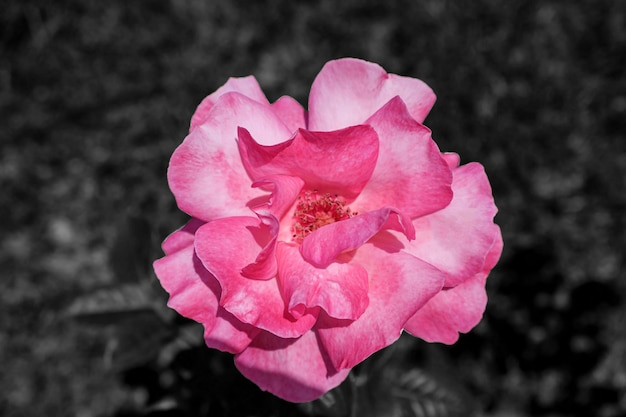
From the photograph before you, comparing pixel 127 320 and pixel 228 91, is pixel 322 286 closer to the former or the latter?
pixel 228 91

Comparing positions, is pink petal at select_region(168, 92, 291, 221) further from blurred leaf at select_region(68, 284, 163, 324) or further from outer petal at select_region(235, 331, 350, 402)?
blurred leaf at select_region(68, 284, 163, 324)

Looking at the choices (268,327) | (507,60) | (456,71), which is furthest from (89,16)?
(268,327)

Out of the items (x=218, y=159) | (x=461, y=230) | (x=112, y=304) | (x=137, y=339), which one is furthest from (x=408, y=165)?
(x=112, y=304)

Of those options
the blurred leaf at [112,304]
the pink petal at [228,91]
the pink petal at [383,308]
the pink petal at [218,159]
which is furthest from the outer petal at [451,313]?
the blurred leaf at [112,304]

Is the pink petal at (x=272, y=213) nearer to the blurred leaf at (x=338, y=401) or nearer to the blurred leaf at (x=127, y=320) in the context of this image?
the blurred leaf at (x=338, y=401)

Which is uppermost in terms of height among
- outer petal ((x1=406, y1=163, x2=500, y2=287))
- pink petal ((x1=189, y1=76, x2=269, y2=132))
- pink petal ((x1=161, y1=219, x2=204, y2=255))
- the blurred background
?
pink petal ((x1=189, y1=76, x2=269, y2=132))

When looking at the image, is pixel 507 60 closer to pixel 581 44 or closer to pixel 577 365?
pixel 581 44

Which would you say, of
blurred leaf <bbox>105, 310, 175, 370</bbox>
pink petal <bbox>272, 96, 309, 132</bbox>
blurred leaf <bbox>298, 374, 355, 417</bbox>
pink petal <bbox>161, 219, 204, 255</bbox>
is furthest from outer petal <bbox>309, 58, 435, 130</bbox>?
blurred leaf <bbox>105, 310, 175, 370</bbox>
